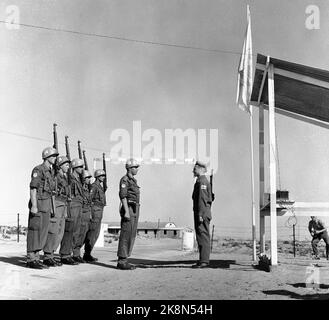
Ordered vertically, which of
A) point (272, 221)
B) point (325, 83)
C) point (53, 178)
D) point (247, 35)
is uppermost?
point (247, 35)

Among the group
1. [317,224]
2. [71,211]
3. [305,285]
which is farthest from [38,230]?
[317,224]

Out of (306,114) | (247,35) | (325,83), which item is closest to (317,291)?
(325,83)

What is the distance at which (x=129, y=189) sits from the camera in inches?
355

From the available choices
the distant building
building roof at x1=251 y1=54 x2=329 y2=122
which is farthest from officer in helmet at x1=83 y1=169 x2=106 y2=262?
the distant building

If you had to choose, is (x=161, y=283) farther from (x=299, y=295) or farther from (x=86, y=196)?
(x=86, y=196)

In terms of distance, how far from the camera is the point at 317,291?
247 inches

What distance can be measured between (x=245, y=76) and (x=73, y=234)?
198 inches

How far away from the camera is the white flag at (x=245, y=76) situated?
11.0 m

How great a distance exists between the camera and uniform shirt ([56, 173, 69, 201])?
9.26 metres

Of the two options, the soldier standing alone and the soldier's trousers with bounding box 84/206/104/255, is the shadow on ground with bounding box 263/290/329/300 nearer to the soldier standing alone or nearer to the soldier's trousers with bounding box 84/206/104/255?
the soldier standing alone

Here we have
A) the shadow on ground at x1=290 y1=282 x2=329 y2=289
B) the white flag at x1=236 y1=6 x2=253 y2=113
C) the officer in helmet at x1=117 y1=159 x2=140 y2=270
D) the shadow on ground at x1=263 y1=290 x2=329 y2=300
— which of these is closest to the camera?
the shadow on ground at x1=263 y1=290 x2=329 y2=300

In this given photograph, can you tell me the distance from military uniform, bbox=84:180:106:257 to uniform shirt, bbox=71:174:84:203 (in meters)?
0.83
